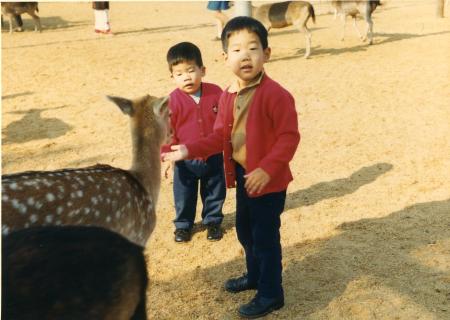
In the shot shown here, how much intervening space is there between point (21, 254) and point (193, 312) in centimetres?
175

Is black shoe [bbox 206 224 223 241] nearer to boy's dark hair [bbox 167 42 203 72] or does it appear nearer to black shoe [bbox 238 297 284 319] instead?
black shoe [bbox 238 297 284 319]

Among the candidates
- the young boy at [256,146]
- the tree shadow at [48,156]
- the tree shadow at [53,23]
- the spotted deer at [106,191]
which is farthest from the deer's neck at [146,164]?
the tree shadow at [53,23]

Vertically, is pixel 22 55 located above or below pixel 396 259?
above

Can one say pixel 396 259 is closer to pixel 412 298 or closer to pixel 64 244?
pixel 412 298

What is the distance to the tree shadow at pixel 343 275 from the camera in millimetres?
3506

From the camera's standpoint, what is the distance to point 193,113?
13.5 feet

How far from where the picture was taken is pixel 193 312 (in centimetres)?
348

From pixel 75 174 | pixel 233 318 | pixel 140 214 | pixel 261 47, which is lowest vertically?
pixel 233 318

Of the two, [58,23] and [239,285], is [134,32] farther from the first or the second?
[239,285]

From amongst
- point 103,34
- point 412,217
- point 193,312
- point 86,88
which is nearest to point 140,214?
point 193,312

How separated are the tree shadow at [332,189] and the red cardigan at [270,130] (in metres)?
1.72

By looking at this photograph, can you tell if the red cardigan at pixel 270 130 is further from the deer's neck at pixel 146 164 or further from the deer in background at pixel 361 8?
the deer in background at pixel 361 8

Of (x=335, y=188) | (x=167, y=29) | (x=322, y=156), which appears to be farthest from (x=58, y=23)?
(x=335, y=188)

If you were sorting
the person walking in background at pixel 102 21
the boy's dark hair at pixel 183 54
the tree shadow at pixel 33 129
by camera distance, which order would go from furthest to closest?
the person walking in background at pixel 102 21
the tree shadow at pixel 33 129
the boy's dark hair at pixel 183 54
